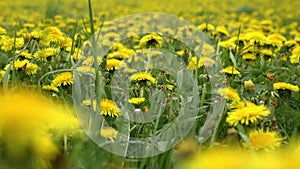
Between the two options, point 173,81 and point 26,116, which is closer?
point 26,116

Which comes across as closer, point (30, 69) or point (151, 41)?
point (30, 69)

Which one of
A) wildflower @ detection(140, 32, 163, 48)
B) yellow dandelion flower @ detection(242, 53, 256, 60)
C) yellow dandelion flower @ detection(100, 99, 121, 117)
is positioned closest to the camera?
yellow dandelion flower @ detection(100, 99, 121, 117)

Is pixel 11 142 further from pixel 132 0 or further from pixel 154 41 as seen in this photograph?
pixel 132 0

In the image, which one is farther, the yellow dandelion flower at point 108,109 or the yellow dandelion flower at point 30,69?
the yellow dandelion flower at point 30,69

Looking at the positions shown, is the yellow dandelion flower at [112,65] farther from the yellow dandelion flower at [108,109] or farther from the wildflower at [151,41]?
the yellow dandelion flower at [108,109]

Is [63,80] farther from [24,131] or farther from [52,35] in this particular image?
[24,131]

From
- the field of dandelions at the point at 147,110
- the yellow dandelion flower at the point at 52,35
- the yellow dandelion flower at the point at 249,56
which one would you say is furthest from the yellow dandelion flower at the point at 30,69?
the yellow dandelion flower at the point at 249,56

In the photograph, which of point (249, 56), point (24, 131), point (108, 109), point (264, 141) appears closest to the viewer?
point (24, 131)

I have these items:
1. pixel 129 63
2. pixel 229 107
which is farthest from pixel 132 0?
pixel 229 107

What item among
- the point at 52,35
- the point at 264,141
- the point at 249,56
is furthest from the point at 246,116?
the point at 249,56

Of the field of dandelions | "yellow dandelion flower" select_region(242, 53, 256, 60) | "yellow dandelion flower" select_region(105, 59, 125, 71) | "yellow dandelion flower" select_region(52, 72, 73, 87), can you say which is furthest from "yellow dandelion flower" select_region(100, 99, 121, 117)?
"yellow dandelion flower" select_region(242, 53, 256, 60)

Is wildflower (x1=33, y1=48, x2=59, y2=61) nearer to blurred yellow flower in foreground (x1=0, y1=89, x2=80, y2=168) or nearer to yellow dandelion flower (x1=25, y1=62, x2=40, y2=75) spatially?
yellow dandelion flower (x1=25, y1=62, x2=40, y2=75)
